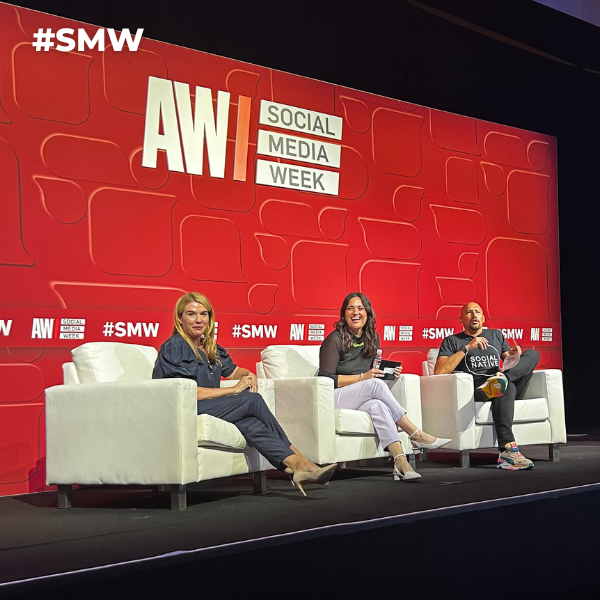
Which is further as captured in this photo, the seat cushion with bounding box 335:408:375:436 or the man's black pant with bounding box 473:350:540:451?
the man's black pant with bounding box 473:350:540:451

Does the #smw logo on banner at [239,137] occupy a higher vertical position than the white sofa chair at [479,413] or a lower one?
higher

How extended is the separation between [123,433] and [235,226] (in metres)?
1.97

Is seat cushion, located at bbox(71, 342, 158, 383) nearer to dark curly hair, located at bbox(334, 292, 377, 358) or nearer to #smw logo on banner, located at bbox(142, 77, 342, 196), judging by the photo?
dark curly hair, located at bbox(334, 292, 377, 358)

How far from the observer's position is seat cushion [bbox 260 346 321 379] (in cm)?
474

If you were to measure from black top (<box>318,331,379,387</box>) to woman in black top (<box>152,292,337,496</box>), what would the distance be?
0.73 m

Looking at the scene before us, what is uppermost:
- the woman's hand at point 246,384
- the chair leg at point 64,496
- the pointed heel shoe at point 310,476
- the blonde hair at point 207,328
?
the blonde hair at point 207,328

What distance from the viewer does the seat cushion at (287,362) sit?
187 inches

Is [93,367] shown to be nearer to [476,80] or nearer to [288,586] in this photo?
[288,586]

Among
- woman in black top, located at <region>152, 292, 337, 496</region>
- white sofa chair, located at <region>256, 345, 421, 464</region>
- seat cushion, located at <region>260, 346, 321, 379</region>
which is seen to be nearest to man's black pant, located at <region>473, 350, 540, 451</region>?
white sofa chair, located at <region>256, 345, 421, 464</region>

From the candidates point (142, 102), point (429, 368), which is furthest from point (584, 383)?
point (142, 102)

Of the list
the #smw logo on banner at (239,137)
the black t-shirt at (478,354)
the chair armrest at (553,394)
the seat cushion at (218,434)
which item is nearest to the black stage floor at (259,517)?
the seat cushion at (218,434)

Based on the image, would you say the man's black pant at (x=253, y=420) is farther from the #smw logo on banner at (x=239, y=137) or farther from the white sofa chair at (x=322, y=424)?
the #smw logo on banner at (x=239, y=137)

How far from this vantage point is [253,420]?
3.73m

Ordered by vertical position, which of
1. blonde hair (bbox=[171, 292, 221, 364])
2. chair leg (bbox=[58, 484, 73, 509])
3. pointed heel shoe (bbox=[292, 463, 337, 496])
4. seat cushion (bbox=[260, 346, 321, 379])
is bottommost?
chair leg (bbox=[58, 484, 73, 509])
